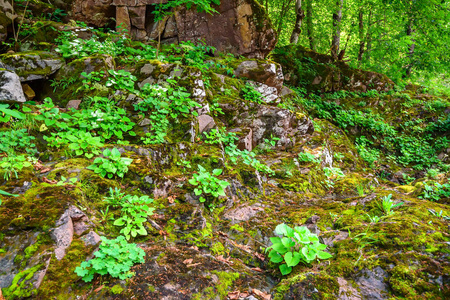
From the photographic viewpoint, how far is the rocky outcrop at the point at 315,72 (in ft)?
38.8

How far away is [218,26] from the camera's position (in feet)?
27.6

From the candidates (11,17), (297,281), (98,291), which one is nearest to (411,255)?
(297,281)

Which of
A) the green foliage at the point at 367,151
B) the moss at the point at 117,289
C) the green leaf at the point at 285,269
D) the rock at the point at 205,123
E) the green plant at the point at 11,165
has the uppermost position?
the rock at the point at 205,123

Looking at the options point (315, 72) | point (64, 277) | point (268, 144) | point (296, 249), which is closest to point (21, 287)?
point (64, 277)

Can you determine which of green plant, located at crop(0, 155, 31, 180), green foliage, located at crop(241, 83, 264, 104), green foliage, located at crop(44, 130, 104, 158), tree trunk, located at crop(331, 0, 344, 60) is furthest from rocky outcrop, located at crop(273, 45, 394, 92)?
green plant, located at crop(0, 155, 31, 180)

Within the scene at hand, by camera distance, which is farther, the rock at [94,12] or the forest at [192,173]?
the rock at [94,12]

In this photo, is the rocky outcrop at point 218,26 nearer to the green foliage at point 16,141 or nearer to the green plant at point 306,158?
the green plant at point 306,158

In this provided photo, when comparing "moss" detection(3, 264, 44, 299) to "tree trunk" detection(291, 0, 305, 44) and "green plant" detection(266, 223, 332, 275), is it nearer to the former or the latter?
"green plant" detection(266, 223, 332, 275)

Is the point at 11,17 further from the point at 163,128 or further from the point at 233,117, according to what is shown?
the point at 233,117

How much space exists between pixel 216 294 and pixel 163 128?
3352mm

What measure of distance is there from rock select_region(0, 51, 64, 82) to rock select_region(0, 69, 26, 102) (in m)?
0.85

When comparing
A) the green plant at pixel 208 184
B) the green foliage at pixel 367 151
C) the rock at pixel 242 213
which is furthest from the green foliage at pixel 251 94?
the green foliage at pixel 367 151

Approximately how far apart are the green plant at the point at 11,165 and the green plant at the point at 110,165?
0.77 meters

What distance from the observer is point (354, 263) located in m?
2.15
